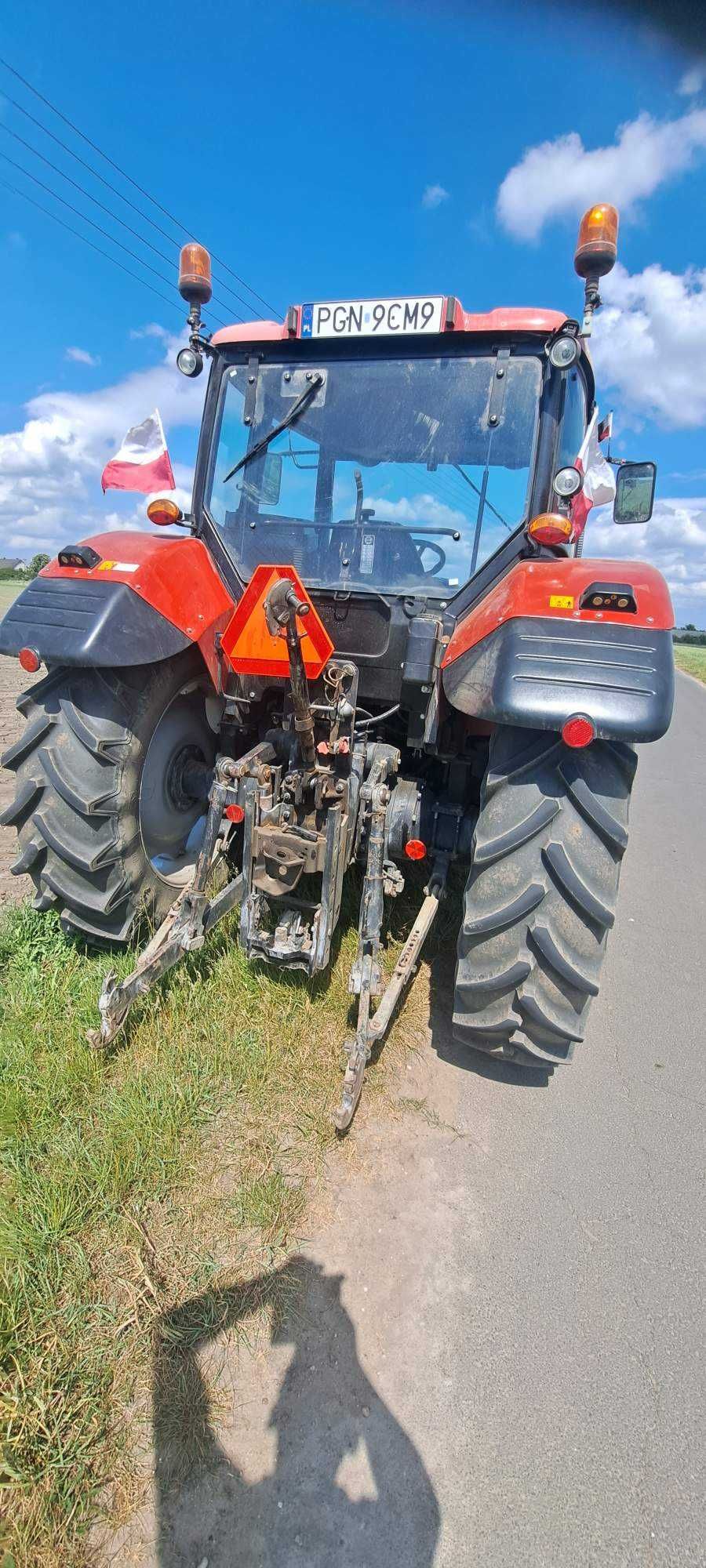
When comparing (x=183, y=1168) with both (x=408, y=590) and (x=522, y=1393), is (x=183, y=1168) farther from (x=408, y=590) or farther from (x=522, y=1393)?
(x=408, y=590)

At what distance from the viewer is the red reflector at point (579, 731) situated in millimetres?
1834

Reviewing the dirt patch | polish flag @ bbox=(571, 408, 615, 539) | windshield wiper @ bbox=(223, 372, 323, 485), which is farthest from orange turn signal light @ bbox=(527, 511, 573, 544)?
the dirt patch

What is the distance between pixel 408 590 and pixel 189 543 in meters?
0.91

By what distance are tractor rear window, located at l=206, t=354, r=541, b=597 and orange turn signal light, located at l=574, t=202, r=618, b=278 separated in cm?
46

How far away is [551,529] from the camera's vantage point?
2.31m

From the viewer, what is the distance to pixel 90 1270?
1.59 metres

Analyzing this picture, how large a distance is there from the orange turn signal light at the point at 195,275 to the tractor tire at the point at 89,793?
1735mm

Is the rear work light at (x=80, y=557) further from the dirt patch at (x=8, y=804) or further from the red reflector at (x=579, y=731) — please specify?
the red reflector at (x=579, y=731)

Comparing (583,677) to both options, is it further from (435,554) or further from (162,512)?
(162,512)

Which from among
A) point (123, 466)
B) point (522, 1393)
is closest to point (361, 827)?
point (522, 1393)

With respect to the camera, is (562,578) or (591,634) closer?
(591,634)

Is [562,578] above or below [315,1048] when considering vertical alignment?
above

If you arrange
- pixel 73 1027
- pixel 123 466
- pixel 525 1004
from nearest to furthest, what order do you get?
pixel 525 1004 → pixel 73 1027 → pixel 123 466

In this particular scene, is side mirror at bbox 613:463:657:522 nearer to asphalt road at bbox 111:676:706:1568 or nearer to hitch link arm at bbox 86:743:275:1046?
hitch link arm at bbox 86:743:275:1046
